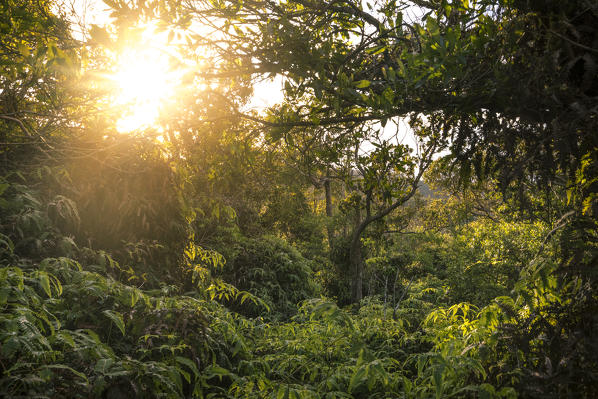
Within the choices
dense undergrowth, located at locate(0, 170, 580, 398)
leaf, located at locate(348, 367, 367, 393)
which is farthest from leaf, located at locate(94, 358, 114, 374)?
leaf, located at locate(348, 367, 367, 393)

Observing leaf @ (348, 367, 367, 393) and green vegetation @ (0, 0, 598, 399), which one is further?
leaf @ (348, 367, 367, 393)

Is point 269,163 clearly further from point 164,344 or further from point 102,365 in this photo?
point 102,365

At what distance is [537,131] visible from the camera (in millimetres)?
2189

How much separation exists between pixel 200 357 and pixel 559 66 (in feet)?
9.64

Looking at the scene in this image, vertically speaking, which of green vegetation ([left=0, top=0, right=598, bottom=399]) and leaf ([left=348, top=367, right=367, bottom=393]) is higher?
green vegetation ([left=0, top=0, right=598, bottom=399])

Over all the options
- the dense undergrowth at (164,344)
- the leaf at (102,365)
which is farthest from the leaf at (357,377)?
the leaf at (102,365)

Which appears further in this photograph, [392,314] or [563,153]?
[392,314]

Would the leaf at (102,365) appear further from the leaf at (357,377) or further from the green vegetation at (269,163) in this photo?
the leaf at (357,377)

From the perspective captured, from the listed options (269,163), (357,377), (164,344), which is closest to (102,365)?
(164,344)

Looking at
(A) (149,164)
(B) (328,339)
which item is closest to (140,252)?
(A) (149,164)

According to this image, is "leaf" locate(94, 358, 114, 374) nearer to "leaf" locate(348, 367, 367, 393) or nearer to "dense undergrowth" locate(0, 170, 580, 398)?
"dense undergrowth" locate(0, 170, 580, 398)

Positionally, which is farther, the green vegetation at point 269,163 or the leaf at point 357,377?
the leaf at point 357,377

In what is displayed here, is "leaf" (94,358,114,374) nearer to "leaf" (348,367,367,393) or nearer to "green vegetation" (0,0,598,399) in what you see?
"green vegetation" (0,0,598,399)

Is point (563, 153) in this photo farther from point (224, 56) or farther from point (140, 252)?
point (140, 252)
